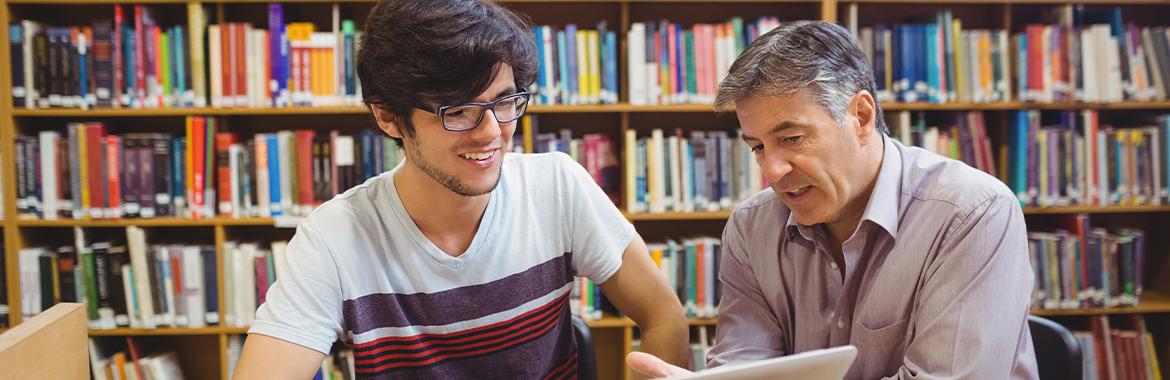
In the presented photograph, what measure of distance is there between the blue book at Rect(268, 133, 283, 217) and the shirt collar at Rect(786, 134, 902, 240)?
1936 mm

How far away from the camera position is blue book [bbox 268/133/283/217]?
108 inches

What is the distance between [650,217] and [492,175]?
147 cm

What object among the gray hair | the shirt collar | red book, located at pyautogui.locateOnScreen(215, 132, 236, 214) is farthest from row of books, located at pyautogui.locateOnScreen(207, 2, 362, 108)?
the shirt collar

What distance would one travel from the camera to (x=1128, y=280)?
2.84 m

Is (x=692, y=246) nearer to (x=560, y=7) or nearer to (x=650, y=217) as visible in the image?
(x=650, y=217)

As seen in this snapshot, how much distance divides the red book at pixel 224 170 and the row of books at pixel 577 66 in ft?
3.17

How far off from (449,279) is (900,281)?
70cm

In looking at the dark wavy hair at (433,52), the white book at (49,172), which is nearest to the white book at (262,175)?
the white book at (49,172)

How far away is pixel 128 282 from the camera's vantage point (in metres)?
2.76

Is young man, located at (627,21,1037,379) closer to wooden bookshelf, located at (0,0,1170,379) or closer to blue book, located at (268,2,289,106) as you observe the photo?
wooden bookshelf, located at (0,0,1170,379)

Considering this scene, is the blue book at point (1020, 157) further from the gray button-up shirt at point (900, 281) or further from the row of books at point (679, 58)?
the gray button-up shirt at point (900, 281)

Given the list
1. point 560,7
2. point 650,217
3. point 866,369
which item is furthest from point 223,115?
point 866,369

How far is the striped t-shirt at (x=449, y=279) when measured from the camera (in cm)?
136

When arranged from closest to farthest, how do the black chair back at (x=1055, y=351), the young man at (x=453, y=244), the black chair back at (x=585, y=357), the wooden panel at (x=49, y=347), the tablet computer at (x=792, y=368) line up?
the tablet computer at (x=792, y=368)
the wooden panel at (x=49, y=347)
the young man at (x=453, y=244)
the black chair back at (x=1055, y=351)
the black chair back at (x=585, y=357)
